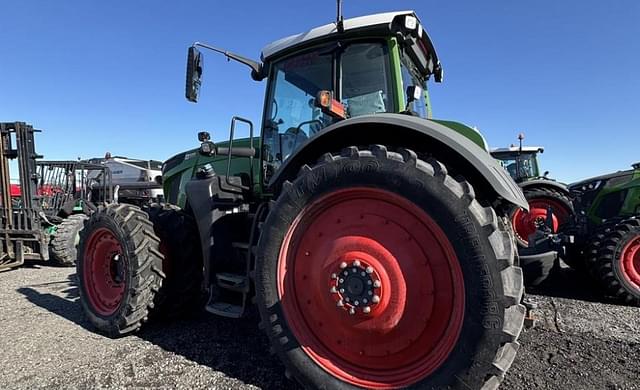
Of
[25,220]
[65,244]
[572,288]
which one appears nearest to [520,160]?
[572,288]

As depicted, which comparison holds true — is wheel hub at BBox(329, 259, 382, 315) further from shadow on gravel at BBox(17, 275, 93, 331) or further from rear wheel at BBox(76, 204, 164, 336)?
A: shadow on gravel at BBox(17, 275, 93, 331)

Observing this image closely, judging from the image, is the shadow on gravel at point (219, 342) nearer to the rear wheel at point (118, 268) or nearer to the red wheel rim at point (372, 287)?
the rear wheel at point (118, 268)

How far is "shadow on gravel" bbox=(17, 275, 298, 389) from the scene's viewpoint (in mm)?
2447

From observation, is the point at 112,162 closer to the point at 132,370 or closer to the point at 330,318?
the point at 132,370

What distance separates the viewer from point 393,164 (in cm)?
203

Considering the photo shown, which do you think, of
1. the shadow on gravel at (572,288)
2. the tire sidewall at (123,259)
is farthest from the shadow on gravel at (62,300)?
the shadow on gravel at (572,288)

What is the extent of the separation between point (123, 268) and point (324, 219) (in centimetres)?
200

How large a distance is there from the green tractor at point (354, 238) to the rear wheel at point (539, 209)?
6.18m

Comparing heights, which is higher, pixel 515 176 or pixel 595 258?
pixel 515 176

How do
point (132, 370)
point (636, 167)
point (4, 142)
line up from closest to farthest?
point (132, 370), point (636, 167), point (4, 142)

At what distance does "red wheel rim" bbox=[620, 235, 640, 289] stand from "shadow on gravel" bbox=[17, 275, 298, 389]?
14.5 feet

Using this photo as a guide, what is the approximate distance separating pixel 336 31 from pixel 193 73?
1.26 meters

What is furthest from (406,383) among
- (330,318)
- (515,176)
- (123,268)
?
(515,176)

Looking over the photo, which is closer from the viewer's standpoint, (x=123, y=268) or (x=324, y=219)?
(x=324, y=219)
